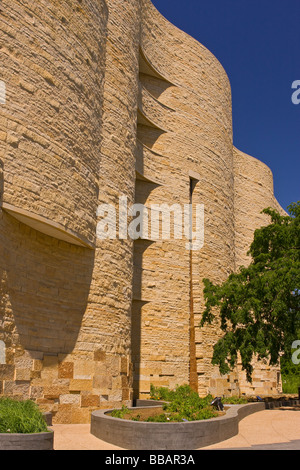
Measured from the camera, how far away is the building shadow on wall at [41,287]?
31.7ft

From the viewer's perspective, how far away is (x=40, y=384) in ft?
34.6

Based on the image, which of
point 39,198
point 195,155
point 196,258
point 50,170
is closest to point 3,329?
point 39,198

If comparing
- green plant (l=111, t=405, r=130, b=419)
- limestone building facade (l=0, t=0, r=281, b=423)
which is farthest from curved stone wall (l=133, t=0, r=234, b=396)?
green plant (l=111, t=405, r=130, b=419)

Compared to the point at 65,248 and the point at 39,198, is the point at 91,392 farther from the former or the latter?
the point at 39,198

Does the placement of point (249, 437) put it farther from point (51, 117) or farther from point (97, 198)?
point (51, 117)

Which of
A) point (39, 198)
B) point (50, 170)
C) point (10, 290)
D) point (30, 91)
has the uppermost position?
point (30, 91)

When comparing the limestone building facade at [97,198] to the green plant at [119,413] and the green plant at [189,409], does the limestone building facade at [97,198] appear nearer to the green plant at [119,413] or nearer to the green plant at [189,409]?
the green plant at [119,413]

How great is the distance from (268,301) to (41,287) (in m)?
7.71

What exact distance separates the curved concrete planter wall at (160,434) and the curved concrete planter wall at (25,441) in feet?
5.51

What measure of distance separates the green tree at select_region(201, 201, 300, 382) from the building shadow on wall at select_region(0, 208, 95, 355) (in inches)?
215

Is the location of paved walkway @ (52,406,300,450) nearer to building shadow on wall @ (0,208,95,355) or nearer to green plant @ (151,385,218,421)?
green plant @ (151,385,218,421)

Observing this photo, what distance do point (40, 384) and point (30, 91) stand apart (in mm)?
6354

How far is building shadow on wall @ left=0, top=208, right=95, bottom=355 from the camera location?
31.7 ft

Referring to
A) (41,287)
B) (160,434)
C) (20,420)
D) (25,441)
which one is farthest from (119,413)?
(41,287)
